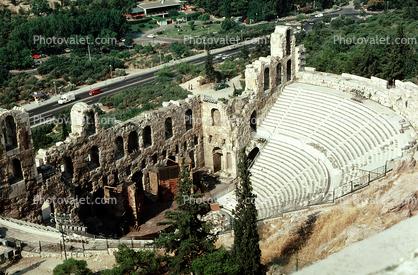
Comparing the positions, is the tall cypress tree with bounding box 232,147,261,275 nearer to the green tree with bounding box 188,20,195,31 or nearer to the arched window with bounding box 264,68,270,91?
the arched window with bounding box 264,68,270,91

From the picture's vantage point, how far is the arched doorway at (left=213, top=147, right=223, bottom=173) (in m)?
54.7

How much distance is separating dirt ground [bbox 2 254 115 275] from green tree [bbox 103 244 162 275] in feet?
7.76

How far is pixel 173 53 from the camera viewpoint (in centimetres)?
11756

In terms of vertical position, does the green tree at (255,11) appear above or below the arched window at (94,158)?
above

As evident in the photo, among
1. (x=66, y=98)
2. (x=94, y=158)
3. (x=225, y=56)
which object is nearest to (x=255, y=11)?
(x=225, y=56)

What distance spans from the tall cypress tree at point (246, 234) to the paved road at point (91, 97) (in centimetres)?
6007

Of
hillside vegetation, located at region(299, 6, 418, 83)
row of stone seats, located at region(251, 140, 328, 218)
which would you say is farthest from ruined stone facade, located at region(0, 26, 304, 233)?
hillside vegetation, located at region(299, 6, 418, 83)

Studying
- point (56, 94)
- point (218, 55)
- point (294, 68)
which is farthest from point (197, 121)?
point (218, 55)

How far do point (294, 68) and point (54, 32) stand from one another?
80514mm

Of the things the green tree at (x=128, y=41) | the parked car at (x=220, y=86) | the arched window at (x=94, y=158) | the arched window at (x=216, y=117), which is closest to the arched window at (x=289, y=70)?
the arched window at (x=216, y=117)

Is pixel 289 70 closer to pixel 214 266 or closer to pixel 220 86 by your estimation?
pixel 220 86

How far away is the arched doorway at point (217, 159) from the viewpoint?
5472 cm

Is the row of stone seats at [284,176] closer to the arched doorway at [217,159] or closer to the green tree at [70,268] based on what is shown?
the arched doorway at [217,159]

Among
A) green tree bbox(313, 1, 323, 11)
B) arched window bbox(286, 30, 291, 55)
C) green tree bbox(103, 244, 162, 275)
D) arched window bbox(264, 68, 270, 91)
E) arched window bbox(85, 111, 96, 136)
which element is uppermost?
green tree bbox(313, 1, 323, 11)
